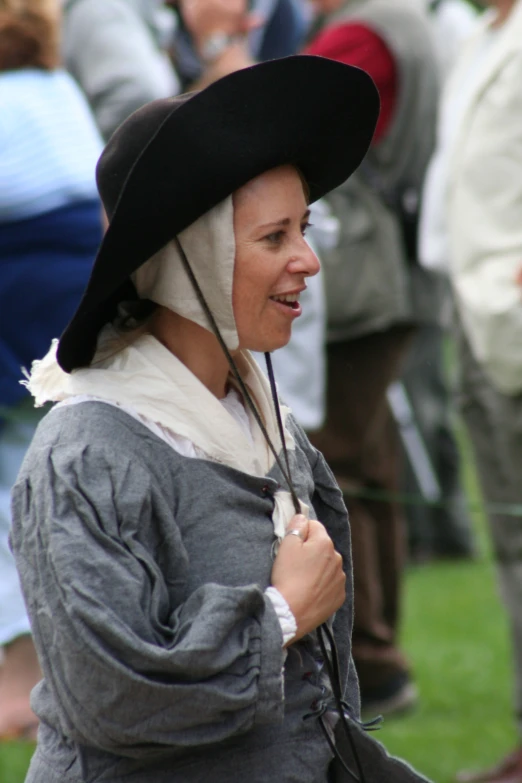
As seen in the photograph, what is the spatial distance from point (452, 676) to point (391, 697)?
651 mm

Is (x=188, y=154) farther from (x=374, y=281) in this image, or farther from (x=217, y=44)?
(x=217, y=44)

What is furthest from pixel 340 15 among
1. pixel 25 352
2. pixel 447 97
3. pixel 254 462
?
pixel 254 462

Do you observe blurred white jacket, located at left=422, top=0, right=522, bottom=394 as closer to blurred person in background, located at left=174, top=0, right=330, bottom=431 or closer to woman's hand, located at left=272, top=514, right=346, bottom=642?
blurred person in background, located at left=174, top=0, right=330, bottom=431

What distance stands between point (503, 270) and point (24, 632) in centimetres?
186

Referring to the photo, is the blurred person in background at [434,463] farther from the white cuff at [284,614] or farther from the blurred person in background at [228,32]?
the white cuff at [284,614]

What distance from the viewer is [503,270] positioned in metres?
4.22

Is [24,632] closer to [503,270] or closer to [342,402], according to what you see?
[342,402]

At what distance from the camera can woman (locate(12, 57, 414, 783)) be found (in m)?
2.05

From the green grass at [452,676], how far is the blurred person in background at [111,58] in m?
2.29

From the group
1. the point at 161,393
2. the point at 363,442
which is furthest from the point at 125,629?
the point at 363,442

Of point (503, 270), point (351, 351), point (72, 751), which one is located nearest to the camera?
point (72, 751)

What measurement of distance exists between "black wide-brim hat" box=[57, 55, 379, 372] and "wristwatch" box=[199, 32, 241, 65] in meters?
3.17

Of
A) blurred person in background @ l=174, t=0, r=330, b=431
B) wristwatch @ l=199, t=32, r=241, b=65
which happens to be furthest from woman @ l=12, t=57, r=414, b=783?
wristwatch @ l=199, t=32, r=241, b=65

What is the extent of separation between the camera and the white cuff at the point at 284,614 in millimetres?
2170
